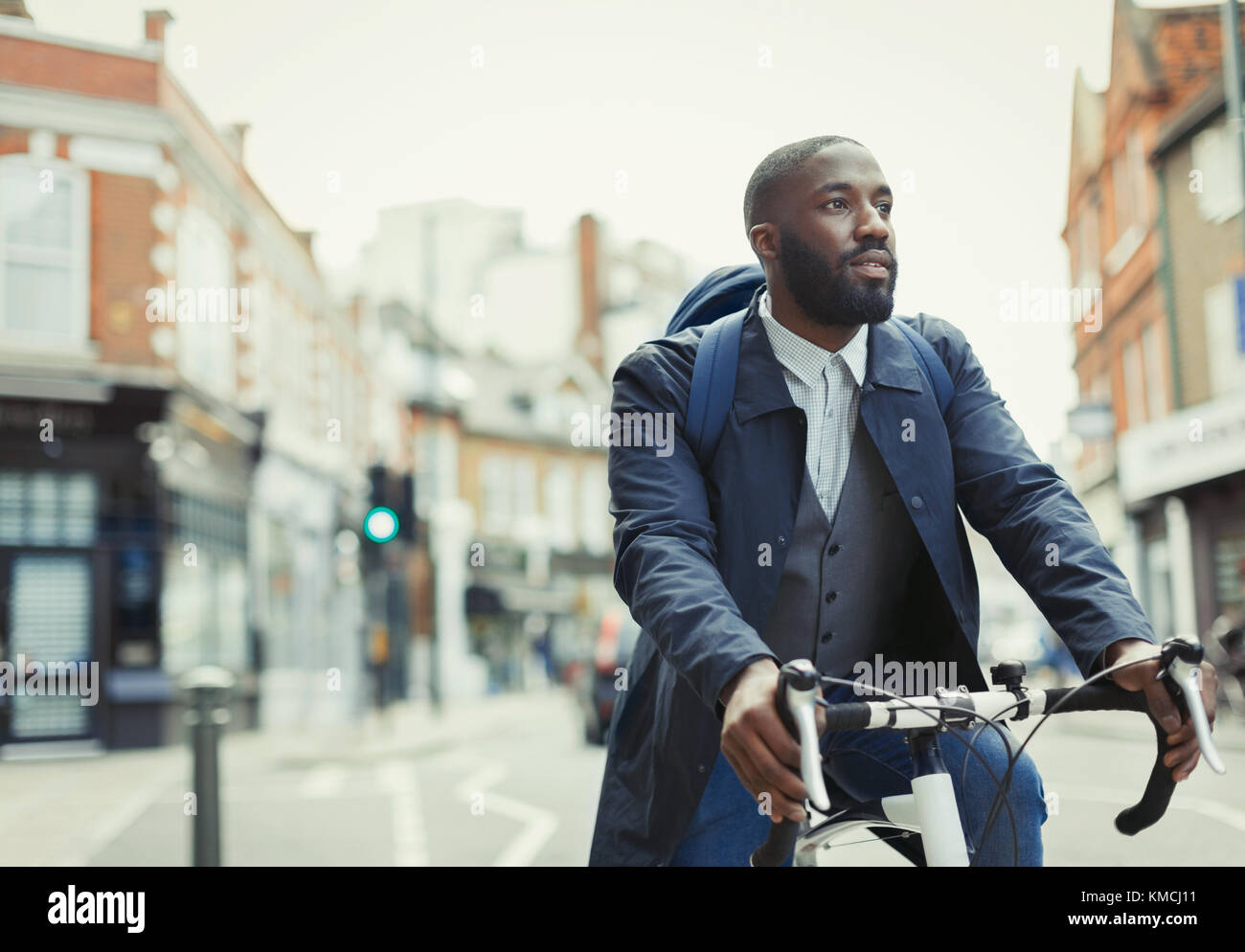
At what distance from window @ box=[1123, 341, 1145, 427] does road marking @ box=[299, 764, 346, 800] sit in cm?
1274

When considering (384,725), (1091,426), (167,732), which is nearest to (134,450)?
(167,732)

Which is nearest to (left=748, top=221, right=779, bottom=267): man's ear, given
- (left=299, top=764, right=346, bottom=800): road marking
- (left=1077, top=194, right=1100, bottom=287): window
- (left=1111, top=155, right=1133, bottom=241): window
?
(left=299, top=764, right=346, bottom=800): road marking

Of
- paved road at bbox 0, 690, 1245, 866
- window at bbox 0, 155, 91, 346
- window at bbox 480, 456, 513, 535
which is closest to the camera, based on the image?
paved road at bbox 0, 690, 1245, 866

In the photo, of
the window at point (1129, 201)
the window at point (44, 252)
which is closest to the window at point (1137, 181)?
the window at point (1129, 201)

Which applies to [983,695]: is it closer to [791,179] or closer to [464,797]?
[791,179]

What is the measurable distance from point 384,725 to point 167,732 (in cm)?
256

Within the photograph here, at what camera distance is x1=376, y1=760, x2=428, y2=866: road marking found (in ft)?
22.2

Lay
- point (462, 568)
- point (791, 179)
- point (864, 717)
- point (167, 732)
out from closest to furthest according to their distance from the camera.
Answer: point (864, 717) → point (791, 179) → point (167, 732) → point (462, 568)

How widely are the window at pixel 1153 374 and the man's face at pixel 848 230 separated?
17.7 m

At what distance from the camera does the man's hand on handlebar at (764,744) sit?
143cm

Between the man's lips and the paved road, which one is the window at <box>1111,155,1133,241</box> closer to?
the paved road
